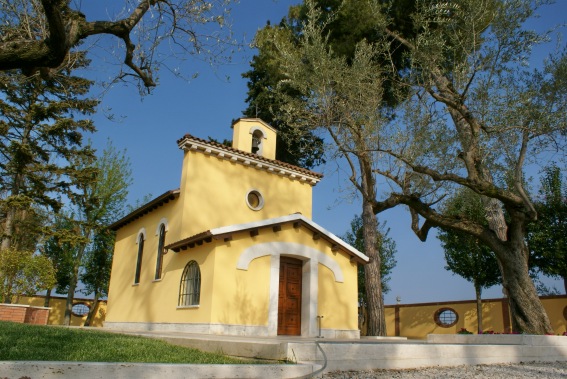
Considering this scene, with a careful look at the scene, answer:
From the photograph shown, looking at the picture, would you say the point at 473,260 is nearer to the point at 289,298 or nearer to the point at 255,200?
the point at 255,200

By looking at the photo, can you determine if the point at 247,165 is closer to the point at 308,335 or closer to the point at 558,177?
the point at 308,335

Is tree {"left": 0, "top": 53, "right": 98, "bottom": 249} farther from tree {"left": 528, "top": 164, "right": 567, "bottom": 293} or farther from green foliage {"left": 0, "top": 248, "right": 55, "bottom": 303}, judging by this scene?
tree {"left": 528, "top": 164, "right": 567, "bottom": 293}

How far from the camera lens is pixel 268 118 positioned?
69.7 feet

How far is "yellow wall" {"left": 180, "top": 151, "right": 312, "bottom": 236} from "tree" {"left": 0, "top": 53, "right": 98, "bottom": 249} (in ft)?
27.4

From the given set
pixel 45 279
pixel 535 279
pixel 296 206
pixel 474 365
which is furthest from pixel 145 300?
pixel 535 279

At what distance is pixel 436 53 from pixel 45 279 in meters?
16.8

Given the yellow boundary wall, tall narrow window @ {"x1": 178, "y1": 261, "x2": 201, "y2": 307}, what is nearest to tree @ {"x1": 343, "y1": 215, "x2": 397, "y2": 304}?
the yellow boundary wall

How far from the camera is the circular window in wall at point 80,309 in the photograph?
28.7 m

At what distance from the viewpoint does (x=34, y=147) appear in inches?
858

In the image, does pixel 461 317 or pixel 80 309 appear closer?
pixel 461 317

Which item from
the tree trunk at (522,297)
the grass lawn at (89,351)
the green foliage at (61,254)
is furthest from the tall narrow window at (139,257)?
the tree trunk at (522,297)

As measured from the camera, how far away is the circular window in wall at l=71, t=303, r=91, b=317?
1130 inches

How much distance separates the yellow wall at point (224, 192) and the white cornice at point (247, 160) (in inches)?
6.0

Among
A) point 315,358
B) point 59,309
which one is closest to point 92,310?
point 59,309
